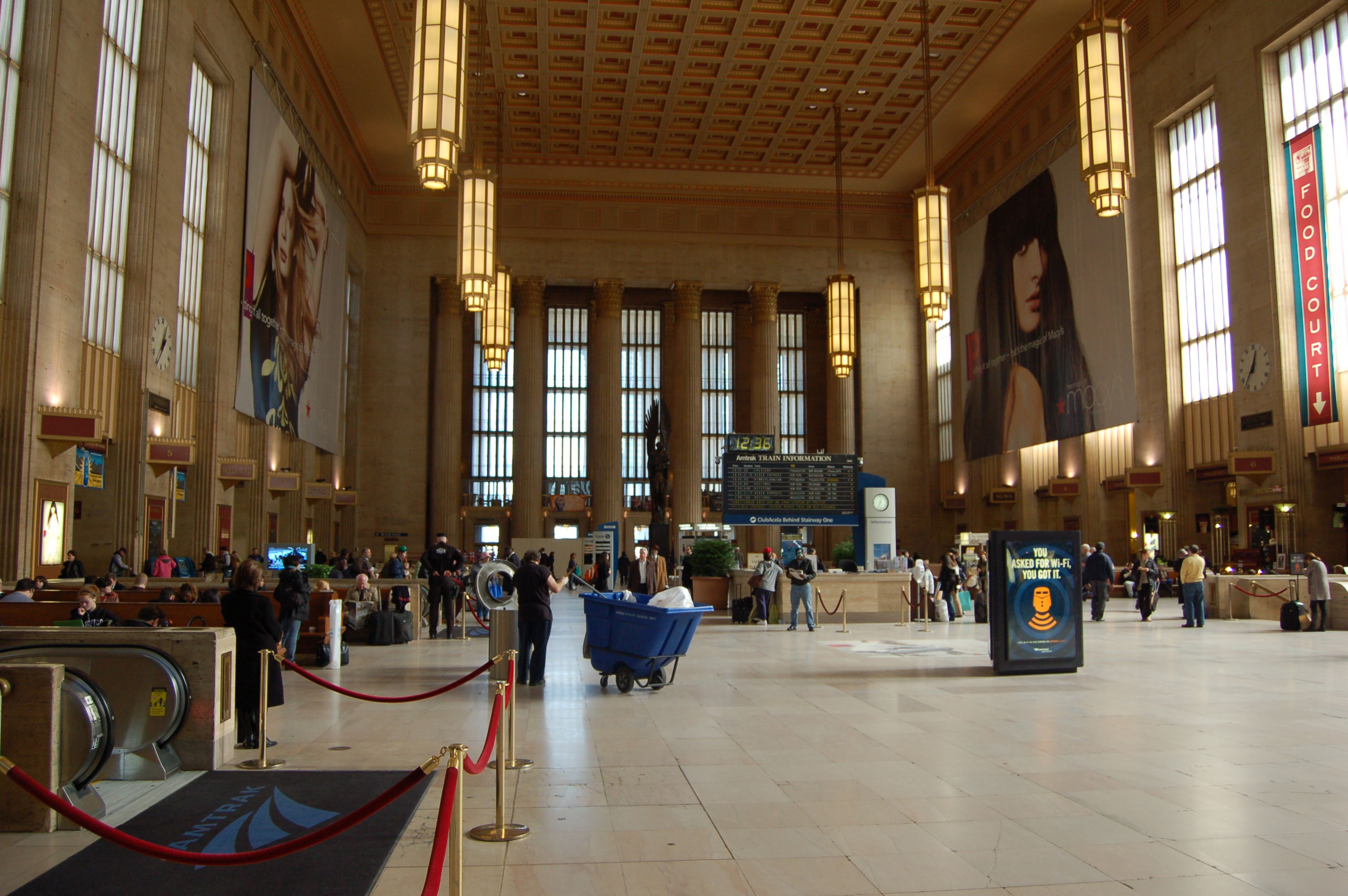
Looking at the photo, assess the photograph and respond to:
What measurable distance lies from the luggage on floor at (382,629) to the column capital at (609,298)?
25240mm

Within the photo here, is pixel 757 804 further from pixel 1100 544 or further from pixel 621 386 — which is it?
pixel 621 386

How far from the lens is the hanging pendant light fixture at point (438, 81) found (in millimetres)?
10625

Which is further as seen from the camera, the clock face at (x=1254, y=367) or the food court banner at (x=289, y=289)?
the food court banner at (x=289, y=289)

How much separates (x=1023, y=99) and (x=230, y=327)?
79.8 feet

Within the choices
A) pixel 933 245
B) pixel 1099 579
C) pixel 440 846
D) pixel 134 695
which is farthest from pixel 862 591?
pixel 440 846

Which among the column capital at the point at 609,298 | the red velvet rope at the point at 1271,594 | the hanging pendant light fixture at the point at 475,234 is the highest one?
the column capital at the point at 609,298

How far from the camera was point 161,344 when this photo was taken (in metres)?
19.6

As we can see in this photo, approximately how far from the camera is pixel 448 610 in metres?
15.3

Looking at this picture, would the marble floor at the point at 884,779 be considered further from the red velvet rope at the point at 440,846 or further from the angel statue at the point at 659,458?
the angel statue at the point at 659,458

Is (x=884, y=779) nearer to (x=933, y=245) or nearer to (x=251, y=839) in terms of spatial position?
(x=251, y=839)

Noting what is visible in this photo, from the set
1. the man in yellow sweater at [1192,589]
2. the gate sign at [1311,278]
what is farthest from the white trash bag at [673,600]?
the gate sign at [1311,278]

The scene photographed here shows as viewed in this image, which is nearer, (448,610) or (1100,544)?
(448,610)

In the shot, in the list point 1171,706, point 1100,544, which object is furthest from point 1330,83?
point 1171,706

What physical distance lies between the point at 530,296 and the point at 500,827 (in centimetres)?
3450
